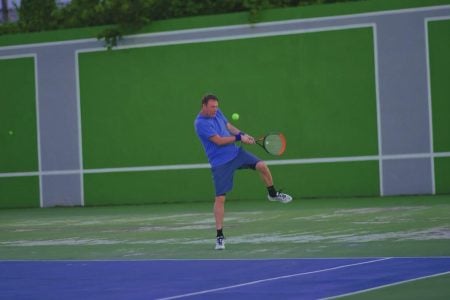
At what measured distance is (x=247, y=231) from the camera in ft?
47.5

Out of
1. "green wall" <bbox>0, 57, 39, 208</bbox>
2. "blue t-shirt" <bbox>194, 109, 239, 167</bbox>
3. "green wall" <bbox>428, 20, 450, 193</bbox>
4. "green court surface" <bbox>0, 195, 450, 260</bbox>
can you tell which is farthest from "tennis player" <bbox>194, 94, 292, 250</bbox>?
"green wall" <bbox>0, 57, 39, 208</bbox>

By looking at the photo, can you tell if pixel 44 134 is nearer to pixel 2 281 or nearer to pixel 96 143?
pixel 96 143

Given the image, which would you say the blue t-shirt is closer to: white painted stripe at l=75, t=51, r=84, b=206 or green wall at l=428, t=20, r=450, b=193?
green wall at l=428, t=20, r=450, b=193

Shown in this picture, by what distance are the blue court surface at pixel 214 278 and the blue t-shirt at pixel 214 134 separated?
1.57 m

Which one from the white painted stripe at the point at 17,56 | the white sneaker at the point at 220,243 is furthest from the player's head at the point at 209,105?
the white painted stripe at the point at 17,56

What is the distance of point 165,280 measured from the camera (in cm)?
954

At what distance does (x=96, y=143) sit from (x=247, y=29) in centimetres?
445

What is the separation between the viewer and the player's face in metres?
12.0

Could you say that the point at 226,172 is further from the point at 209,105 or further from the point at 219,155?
the point at 209,105

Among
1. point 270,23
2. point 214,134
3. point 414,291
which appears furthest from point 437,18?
point 414,291

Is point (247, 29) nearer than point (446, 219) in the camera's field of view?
No

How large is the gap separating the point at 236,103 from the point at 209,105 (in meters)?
10.0

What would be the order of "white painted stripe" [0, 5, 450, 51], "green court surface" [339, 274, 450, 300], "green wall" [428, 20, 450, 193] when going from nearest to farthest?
"green court surface" [339, 274, 450, 300], "green wall" [428, 20, 450, 193], "white painted stripe" [0, 5, 450, 51]

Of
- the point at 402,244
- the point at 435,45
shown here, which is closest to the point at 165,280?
the point at 402,244
